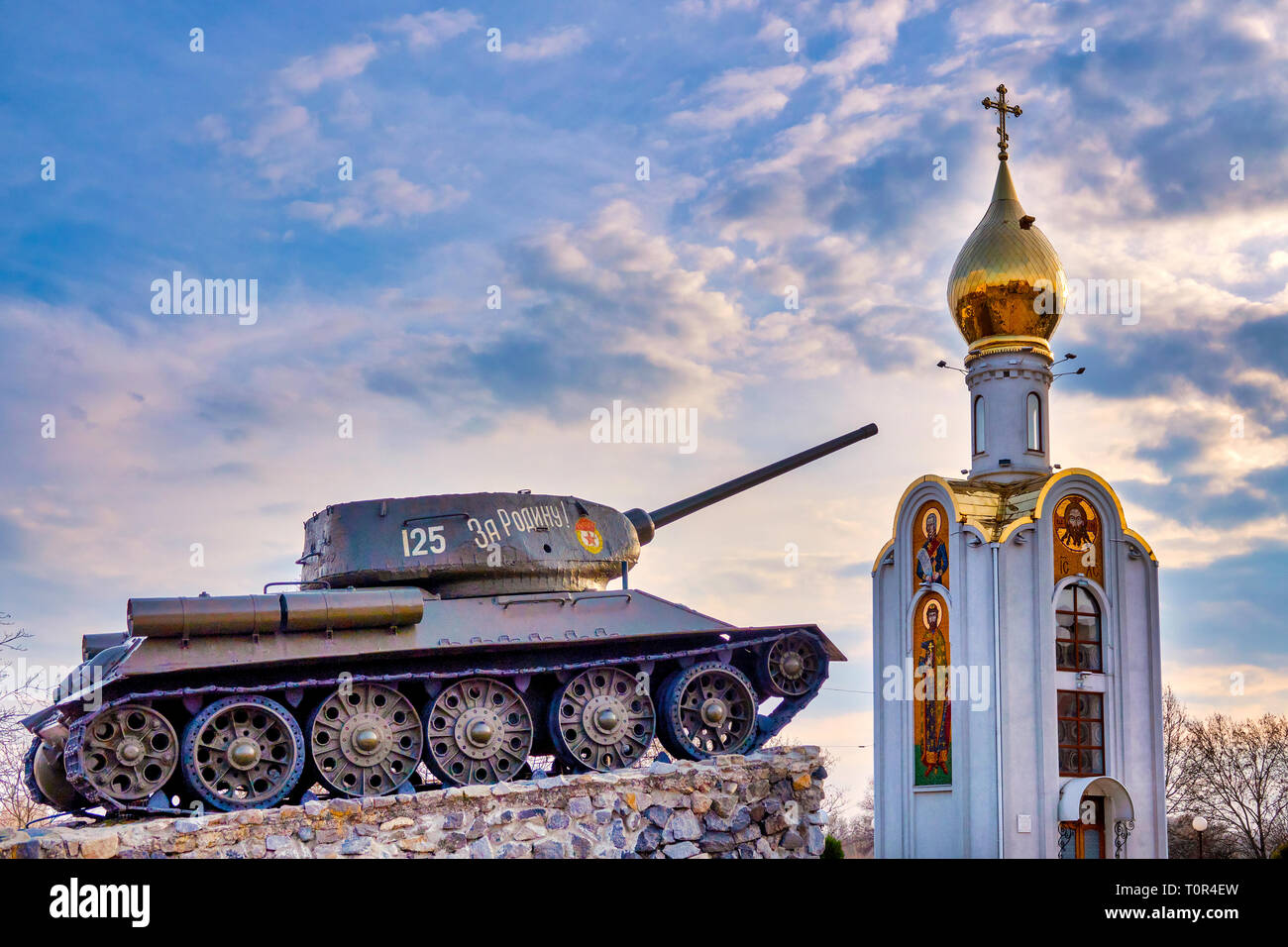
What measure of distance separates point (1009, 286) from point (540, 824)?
41.3 feet

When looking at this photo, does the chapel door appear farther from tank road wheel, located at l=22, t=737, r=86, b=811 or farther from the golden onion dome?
tank road wheel, located at l=22, t=737, r=86, b=811

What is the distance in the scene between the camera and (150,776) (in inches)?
761

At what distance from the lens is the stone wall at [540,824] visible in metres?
17.9

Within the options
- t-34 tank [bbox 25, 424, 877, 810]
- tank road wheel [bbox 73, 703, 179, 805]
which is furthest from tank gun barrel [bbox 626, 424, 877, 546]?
tank road wheel [bbox 73, 703, 179, 805]

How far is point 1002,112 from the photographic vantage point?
27625mm

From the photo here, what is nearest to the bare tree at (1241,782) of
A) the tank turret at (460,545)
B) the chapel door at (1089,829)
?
the chapel door at (1089,829)

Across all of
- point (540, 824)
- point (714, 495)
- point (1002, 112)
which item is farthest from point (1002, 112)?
point (540, 824)

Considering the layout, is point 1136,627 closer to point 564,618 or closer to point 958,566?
point 958,566

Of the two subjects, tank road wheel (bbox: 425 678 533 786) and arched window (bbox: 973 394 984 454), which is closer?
tank road wheel (bbox: 425 678 533 786)

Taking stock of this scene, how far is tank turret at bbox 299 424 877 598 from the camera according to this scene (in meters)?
21.8

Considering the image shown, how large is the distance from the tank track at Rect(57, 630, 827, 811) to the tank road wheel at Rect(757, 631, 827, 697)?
0.09 metres

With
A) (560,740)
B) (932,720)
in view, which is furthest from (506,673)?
(932,720)

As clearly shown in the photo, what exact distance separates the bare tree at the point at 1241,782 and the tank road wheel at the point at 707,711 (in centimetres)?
2174
